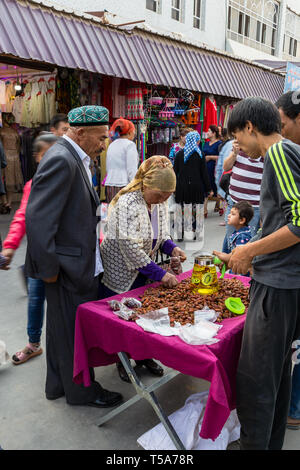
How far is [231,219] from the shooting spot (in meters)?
4.04

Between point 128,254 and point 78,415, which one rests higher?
point 128,254

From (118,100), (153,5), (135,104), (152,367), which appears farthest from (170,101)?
(152,367)

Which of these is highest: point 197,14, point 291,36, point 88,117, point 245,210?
point 291,36

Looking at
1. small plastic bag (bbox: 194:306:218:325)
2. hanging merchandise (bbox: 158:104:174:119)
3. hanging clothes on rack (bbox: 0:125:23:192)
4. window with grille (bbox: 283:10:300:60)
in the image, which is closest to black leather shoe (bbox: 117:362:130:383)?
small plastic bag (bbox: 194:306:218:325)

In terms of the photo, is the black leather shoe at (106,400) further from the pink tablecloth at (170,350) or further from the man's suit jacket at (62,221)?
the man's suit jacket at (62,221)

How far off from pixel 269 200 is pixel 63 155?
122cm

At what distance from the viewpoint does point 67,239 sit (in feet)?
8.00

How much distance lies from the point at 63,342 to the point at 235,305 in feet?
3.85

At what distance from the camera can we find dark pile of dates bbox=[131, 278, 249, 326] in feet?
7.42

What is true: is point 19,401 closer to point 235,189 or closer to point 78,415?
point 78,415

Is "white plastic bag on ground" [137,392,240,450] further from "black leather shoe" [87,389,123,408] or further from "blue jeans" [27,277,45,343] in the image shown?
"blue jeans" [27,277,45,343]

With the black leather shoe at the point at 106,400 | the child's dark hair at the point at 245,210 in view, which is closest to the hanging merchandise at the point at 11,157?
the child's dark hair at the point at 245,210

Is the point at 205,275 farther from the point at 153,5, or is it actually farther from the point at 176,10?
the point at 176,10
